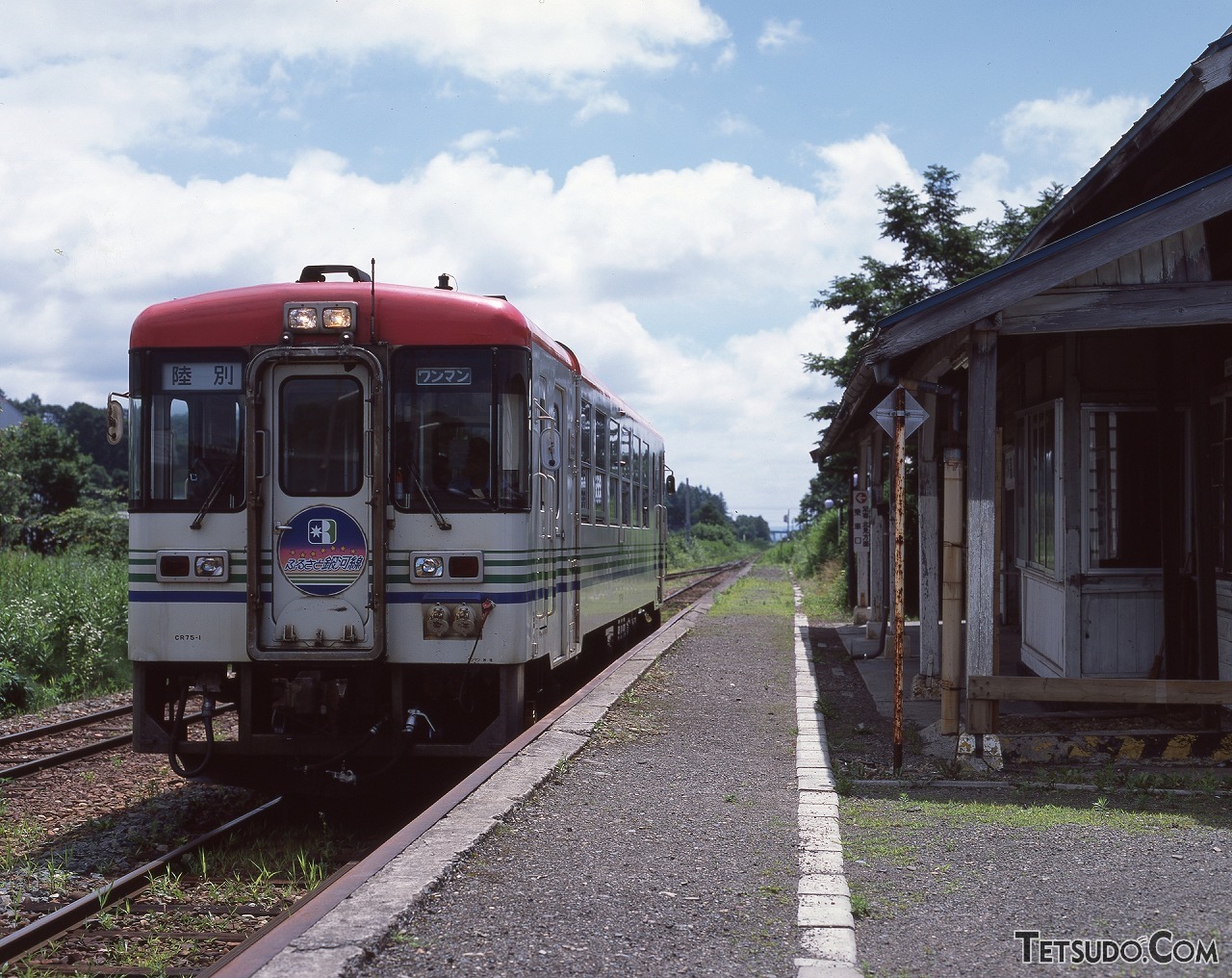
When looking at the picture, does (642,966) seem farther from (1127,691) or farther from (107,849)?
(1127,691)

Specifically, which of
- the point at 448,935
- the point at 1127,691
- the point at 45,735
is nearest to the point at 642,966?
the point at 448,935

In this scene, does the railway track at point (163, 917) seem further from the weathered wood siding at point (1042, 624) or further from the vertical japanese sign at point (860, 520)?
the vertical japanese sign at point (860, 520)

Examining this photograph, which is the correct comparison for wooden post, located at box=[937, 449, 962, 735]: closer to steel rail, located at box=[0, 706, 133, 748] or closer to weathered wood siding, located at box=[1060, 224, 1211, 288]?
weathered wood siding, located at box=[1060, 224, 1211, 288]

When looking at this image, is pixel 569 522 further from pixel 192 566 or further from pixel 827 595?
pixel 827 595

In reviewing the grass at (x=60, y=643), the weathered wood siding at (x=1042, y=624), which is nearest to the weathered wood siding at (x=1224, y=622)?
the weathered wood siding at (x=1042, y=624)

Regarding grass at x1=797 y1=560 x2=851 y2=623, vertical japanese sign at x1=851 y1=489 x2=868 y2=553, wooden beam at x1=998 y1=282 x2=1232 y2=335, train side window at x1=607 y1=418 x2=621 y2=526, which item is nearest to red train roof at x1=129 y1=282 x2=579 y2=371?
wooden beam at x1=998 y1=282 x2=1232 y2=335

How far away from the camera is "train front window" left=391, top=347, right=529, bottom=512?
23.6 feet

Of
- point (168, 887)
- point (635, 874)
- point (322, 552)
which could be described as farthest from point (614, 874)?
point (322, 552)

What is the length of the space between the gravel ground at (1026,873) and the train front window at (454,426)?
2671 millimetres

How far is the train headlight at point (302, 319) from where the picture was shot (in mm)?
7176

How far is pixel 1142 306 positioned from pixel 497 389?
3846 millimetres

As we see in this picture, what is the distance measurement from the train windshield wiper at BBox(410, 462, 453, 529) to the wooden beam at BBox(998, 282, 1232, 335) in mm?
3535

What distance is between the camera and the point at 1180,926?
14.3ft

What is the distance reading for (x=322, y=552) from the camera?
7180 millimetres
